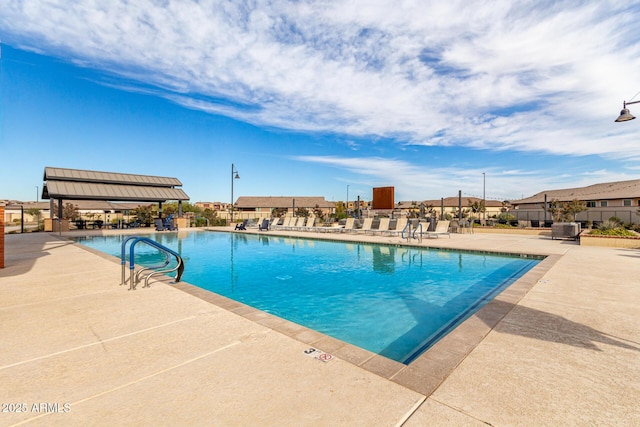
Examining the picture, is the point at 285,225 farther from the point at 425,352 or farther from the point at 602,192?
the point at 602,192

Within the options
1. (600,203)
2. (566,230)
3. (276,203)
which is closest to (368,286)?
(566,230)

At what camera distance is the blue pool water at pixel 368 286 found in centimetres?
430

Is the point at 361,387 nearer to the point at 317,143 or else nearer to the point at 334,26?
the point at 334,26

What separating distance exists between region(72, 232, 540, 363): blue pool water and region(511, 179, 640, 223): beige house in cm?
1679

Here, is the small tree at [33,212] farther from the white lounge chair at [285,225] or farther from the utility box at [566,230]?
the utility box at [566,230]

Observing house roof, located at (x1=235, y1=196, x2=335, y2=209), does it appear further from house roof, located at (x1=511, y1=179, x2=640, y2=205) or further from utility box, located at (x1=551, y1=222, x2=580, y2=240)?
utility box, located at (x1=551, y1=222, x2=580, y2=240)

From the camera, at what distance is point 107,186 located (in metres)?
21.2

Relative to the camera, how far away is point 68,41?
10.3 meters

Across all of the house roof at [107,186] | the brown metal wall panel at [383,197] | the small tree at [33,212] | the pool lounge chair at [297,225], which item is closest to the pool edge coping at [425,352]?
the pool lounge chair at [297,225]

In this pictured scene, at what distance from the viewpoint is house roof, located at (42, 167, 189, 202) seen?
61.2ft

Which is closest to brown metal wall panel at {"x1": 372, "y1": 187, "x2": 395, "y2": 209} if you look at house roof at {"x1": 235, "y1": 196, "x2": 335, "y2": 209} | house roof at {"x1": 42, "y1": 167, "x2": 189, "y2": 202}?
house roof at {"x1": 235, "y1": 196, "x2": 335, "y2": 209}

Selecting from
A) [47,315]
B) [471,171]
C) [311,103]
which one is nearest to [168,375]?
[47,315]

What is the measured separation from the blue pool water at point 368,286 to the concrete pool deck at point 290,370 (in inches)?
41.2

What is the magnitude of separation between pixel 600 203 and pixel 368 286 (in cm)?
4361
